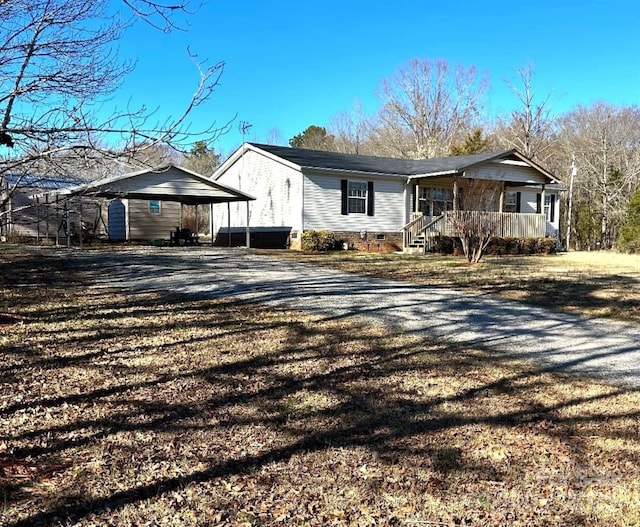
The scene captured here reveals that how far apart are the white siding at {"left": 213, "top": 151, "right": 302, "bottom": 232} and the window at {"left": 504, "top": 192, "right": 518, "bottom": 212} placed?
10.7 m

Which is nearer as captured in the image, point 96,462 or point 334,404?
point 96,462

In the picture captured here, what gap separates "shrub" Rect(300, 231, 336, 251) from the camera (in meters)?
19.1

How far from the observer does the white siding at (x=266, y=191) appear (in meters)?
20.2

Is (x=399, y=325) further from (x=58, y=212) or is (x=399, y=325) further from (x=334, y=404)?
(x=58, y=212)

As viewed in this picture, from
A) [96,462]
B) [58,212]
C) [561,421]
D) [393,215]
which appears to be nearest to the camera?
[96,462]

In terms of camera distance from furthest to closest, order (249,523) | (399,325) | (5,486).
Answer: (399,325), (5,486), (249,523)

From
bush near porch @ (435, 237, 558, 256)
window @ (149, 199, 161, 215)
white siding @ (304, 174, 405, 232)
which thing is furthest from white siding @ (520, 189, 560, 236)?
window @ (149, 199, 161, 215)

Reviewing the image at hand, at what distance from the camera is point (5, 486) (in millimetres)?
2721

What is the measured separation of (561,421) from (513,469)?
89 cm

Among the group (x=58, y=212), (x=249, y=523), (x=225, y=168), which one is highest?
(x=225, y=168)

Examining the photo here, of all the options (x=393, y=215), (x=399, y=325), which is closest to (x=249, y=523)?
(x=399, y=325)

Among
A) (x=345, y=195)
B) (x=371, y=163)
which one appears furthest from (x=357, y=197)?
(x=371, y=163)

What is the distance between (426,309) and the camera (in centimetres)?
760

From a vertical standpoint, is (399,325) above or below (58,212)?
below
